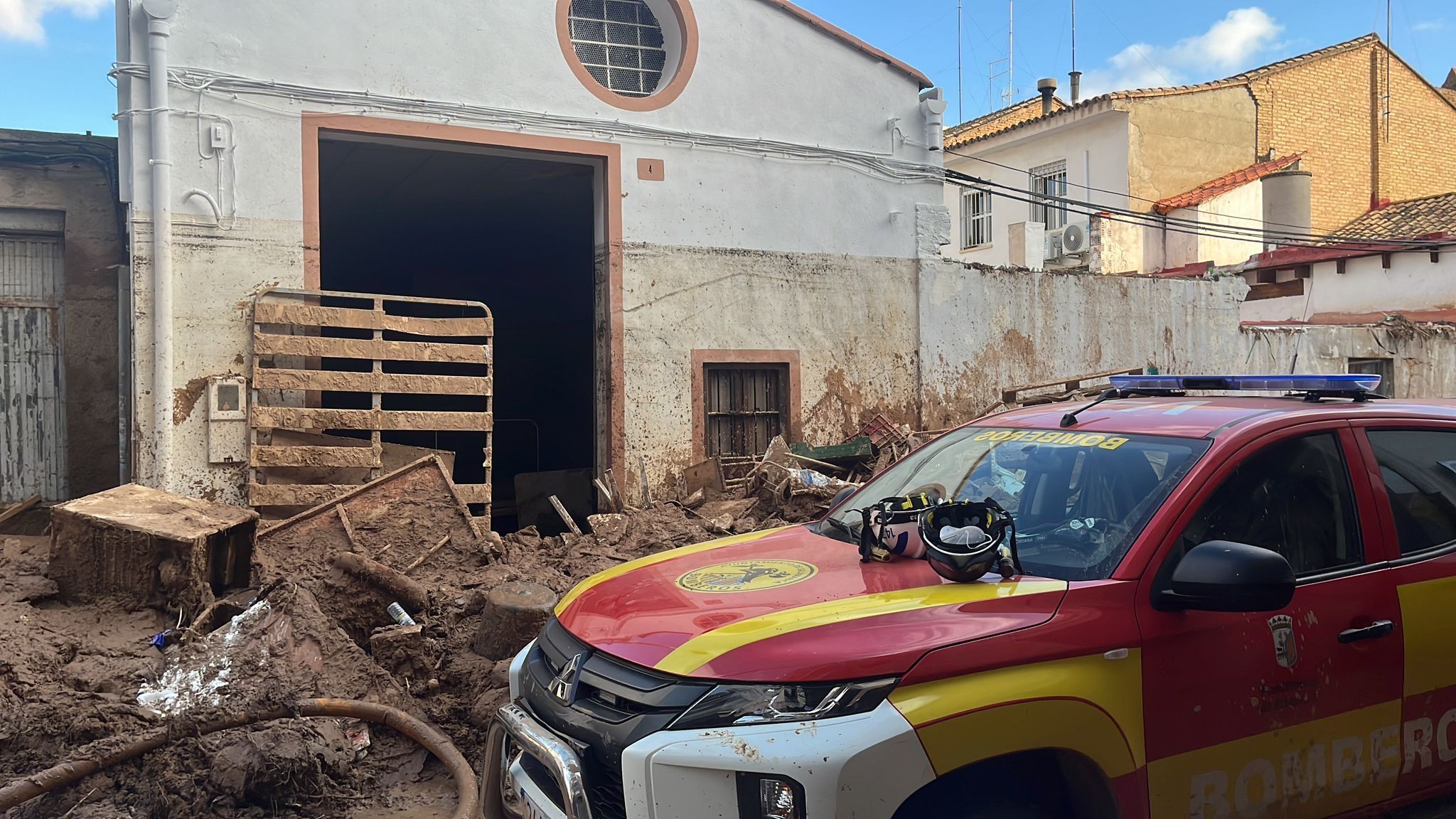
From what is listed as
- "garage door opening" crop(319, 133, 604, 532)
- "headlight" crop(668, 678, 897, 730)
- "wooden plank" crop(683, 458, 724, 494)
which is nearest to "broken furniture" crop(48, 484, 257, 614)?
"headlight" crop(668, 678, 897, 730)

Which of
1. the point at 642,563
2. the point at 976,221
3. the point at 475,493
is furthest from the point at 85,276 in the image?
the point at 976,221

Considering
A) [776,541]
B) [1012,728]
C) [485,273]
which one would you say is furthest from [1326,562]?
[485,273]

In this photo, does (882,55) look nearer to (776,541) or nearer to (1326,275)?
(776,541)

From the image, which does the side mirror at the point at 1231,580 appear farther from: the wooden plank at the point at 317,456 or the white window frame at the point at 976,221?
the white window frame at the point at 976,221

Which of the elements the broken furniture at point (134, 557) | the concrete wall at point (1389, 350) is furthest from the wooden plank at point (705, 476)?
the concrete wall at point (1389, 350)

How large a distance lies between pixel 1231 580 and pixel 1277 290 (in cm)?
1924

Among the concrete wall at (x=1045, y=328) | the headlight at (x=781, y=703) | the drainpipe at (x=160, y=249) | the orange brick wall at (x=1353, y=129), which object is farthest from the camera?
the orange brick wall at (x=1353, y=129)

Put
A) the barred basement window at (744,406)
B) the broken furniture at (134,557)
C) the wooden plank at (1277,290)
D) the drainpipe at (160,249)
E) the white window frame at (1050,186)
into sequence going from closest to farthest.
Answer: the broken furniture at (134,557)
the drainpipe at (160,249)
the barred basement window at (744,406)
the wooden plank at (1277,290)
the white window frame at (1050,186)

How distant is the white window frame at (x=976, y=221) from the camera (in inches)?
936

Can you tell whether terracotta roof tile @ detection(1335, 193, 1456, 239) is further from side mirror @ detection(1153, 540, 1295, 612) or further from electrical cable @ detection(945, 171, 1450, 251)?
side mirror @ detection(1153, 540, 1295, 612)

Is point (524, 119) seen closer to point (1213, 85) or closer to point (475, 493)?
point (475, 493)

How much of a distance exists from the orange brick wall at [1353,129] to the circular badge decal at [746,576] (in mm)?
23737

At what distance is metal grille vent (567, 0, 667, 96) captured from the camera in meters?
9.55

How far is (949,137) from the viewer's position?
26.2 m
